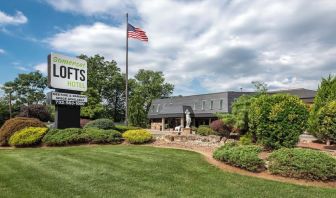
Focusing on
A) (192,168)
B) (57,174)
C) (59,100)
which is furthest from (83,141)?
(192,168)

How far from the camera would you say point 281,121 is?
10.5 meters

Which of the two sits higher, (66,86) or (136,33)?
(136,33)

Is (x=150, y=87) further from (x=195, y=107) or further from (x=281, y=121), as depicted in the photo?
(x=281, y=121)

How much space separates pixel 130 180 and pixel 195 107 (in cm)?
3606

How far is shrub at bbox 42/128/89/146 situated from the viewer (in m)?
14.3

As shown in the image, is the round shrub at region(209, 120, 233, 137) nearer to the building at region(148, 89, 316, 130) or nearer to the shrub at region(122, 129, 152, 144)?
the shrub at region(122, 129, 152, 144)

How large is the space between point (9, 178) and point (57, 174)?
1.18 metres

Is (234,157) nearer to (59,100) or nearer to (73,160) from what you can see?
(73,160)

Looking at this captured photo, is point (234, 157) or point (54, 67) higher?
point (54, 67)

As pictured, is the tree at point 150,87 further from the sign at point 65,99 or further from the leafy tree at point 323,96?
the leafy tree at point 323,96

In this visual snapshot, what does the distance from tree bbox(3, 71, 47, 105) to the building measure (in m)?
30.9

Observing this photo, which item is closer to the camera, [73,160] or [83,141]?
[73,160]

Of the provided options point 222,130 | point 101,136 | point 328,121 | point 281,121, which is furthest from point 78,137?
point 222,130

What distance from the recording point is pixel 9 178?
7613 mm
